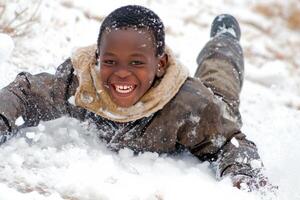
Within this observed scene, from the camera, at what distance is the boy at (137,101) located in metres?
1.93

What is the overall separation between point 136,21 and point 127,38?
0.07 metres

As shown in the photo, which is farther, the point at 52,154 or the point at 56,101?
the point at 56,101

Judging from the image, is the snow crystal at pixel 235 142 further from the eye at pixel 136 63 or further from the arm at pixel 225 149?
the eye at pixel 136 63

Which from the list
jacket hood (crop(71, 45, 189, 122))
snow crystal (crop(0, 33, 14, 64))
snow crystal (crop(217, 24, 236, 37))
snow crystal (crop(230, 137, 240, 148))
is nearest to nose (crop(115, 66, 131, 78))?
jacket hood (crop(71, 45, 189, 122))

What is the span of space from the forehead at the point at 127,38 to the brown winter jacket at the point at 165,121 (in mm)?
226

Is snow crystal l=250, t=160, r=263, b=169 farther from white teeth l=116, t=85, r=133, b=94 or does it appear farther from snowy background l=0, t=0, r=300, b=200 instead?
white teeth l=116, t=85, r=133, b=94

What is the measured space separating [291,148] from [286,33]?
476cm

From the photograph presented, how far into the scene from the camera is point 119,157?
201cm

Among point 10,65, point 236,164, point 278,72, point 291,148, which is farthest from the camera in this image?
point 278,72

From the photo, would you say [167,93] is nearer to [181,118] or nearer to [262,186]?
[181,118]

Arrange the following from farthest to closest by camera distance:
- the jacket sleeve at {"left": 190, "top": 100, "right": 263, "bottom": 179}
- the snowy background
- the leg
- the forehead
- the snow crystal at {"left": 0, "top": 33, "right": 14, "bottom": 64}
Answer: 1. the leg
2. the snow crystal at {"left": 0, "top": 33, "right": 14, "bottom": 64}
3. the jacket sleeve at {"left": 190, "top": 100, "right": 263, "bottom": 179}
4. the forehead
5. the snowy background

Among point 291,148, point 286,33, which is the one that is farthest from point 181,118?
point 286,33

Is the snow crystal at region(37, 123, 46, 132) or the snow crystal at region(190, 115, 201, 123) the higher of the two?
the snow crystal at region(190, 115, 201, 123)

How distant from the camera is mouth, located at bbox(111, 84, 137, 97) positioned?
195 cm
